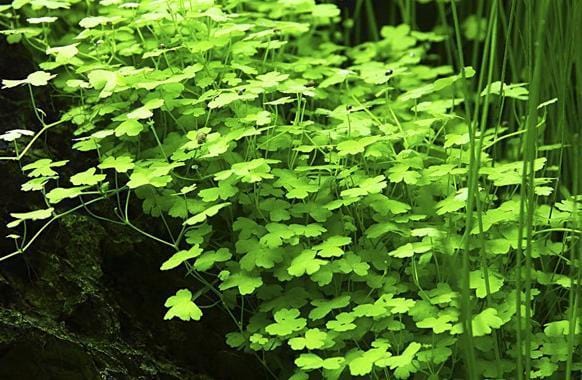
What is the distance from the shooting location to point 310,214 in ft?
5.93

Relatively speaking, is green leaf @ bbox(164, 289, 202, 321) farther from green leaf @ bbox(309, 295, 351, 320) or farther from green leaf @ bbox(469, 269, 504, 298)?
green leaf @ bbox(469, 269, 504, 298)

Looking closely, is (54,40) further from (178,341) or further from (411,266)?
(411,266)

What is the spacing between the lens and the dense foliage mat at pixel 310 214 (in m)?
1.67

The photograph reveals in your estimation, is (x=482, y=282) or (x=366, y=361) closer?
(x=366, y=361)

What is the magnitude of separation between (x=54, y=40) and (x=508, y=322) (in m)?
1.66

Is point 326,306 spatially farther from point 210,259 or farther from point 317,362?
point 210,259

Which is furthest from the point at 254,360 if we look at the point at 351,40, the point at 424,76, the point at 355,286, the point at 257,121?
the point at 351,40

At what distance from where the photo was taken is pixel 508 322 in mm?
1742

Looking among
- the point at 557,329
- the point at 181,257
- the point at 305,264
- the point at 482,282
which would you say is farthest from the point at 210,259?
the point at 557,329

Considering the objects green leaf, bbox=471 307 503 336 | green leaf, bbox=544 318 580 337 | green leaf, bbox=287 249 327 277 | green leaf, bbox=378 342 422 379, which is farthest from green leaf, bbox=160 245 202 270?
green leaf, bbox=544 318 580 337

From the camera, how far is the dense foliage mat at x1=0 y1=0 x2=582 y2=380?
5.48ft

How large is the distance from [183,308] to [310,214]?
1.26ft

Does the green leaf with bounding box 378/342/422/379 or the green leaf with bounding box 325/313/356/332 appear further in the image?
the green leaf with bounding box 325/313/356/332

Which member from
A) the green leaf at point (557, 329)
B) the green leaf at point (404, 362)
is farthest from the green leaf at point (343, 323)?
the green leaf at point (557, 329)
